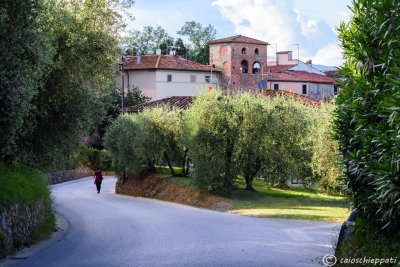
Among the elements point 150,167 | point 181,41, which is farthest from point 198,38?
point 150,167

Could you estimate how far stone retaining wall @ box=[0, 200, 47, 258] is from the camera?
40.9 feet

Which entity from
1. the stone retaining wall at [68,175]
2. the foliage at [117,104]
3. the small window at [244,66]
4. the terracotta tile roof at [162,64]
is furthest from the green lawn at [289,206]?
the small window at [244,66]

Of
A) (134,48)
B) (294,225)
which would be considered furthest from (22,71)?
(134,48)

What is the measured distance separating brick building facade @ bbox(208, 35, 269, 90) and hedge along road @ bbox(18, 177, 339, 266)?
60882 millimetres

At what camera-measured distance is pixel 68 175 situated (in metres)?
51.9

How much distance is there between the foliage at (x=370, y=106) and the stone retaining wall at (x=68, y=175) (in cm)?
3678

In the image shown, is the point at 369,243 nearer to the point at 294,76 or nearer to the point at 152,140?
the point at 152,140

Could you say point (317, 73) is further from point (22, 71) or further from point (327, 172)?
point (22, 71)

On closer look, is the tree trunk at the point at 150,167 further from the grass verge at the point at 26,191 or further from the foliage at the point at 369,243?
the foliage at the point at 369,243

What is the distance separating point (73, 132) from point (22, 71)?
4.61m

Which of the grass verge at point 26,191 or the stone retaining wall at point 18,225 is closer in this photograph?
the stone retaining wall at point 18,225

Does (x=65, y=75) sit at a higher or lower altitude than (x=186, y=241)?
higher

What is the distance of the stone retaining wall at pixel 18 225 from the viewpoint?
1245 centimetres

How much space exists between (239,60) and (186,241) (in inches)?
2775
